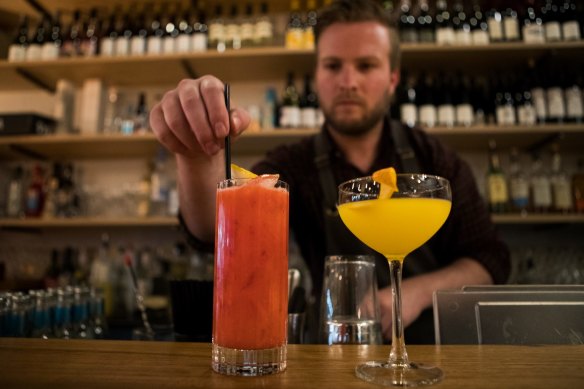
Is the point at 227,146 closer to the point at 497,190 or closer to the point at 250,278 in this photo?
the point at 250,278

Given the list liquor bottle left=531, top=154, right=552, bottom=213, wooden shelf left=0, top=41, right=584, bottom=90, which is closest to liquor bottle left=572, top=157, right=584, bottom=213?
liquor bottle left=531, top=154, right=552, bottom=213

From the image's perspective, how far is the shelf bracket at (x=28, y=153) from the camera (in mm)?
2464

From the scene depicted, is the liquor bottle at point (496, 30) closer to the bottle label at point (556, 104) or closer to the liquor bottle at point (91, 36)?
the bottle label at point (556, 104)

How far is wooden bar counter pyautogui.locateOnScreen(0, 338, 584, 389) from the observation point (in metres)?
0.40

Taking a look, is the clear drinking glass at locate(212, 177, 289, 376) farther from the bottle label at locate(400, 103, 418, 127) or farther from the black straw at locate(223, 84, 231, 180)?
the bottle label at locate(400, 103, 418, 127)

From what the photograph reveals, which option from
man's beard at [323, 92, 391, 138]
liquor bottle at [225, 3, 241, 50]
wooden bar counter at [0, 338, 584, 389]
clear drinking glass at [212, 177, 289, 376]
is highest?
liquor bottle at [225, 3, 241, 50]

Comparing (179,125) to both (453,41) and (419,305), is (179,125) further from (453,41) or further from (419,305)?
(453,41)

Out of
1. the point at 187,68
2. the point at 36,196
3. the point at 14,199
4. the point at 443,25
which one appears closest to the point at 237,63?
the point at 187,68

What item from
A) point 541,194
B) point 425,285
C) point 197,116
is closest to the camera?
point 197,116

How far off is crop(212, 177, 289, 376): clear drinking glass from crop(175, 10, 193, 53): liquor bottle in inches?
81.6

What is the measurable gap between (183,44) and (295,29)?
0.62 metres

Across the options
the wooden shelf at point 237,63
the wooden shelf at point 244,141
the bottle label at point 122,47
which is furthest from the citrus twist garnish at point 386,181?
the bottle label at point 122,47

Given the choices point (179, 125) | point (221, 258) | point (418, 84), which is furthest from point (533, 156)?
point (221, 258)

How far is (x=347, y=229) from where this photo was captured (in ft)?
4.66
